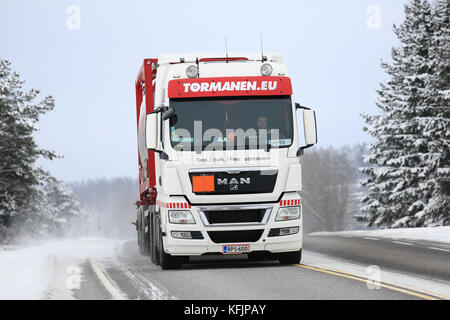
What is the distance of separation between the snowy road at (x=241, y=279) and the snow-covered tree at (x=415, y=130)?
17594 mm

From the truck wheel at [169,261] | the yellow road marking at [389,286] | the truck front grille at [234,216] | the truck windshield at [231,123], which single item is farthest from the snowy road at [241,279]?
the truck windshield at [231,123]

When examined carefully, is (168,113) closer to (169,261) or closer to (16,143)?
(169,261)

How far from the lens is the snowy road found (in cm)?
1015

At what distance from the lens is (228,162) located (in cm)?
1339

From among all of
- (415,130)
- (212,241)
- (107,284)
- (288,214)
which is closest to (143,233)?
(212,241)

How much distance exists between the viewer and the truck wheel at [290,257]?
46.7 ft

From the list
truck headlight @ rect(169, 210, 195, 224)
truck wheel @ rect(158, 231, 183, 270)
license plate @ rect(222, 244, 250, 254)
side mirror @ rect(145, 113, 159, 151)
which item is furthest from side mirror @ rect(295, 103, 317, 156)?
truck wheel @ rect(158, 231, 183, 270)

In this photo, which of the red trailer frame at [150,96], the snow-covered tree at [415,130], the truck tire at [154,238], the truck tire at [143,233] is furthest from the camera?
the snow-covered tree at [415,130]

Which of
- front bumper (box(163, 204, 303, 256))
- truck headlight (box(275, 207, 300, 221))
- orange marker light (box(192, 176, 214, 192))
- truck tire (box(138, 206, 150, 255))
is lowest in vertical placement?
truck tire (box(138, 206, 150, 255))

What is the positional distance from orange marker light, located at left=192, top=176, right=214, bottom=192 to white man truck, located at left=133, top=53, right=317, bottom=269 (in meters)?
0.02

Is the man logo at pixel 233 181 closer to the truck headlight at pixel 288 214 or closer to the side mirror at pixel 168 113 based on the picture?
the truck headlight at pixel 288 214

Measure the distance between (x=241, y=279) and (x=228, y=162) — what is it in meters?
2.32

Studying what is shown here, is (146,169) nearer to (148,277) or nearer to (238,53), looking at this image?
(238,53)

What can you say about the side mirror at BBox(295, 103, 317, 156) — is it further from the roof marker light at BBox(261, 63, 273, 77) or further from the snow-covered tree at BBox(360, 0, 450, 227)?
the snow-covered tree at BBox(360, 0, 450, 227)
